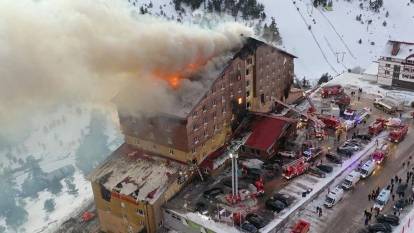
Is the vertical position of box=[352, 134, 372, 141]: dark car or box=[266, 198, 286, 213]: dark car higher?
box=[352, 134, 372, 141]: dark car

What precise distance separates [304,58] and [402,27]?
3184 centimetres

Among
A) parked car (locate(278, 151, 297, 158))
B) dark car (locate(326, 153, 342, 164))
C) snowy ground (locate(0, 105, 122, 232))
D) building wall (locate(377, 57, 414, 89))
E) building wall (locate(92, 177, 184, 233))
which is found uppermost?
building wall (locate(377, 57, 414, 89))

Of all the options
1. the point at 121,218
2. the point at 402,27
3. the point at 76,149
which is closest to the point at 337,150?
the point at 121,218

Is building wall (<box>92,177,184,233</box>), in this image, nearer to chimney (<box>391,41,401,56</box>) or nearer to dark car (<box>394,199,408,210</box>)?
dark car (<box>394,199,408,210</box>)

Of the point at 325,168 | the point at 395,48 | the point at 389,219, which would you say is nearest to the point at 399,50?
the point at 395,48

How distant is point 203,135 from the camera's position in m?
49.8

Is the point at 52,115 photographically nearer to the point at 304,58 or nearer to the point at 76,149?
the point at 76,149

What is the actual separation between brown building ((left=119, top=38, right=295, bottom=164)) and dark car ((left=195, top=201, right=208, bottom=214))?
5.13 metres

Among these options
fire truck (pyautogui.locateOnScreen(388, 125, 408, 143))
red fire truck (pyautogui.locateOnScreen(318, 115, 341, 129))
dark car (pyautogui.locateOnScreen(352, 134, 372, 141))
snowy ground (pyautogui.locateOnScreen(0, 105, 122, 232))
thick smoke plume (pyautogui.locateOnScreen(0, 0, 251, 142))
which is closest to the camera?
thick smoke plume (pyautogui.locateOnScreen(0, 0, 251, 142))

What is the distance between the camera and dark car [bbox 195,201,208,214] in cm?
4417

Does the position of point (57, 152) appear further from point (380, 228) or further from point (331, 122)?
point (380, 228)

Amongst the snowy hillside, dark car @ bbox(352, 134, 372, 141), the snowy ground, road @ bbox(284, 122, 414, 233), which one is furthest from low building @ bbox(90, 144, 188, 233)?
the snowy hillside

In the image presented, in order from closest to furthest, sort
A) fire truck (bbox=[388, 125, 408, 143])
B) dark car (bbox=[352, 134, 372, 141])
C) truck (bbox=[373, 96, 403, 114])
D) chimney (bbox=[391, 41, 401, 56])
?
fire truck (bbox=[388, 125, 408, 143]) < dark car (bbox=[352, 134, 372, 141]) < truck (bbox=[373, 96, 403, 114]) < chimney (bbox=[391, 41, 401, 56])

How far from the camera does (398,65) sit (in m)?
68.2
